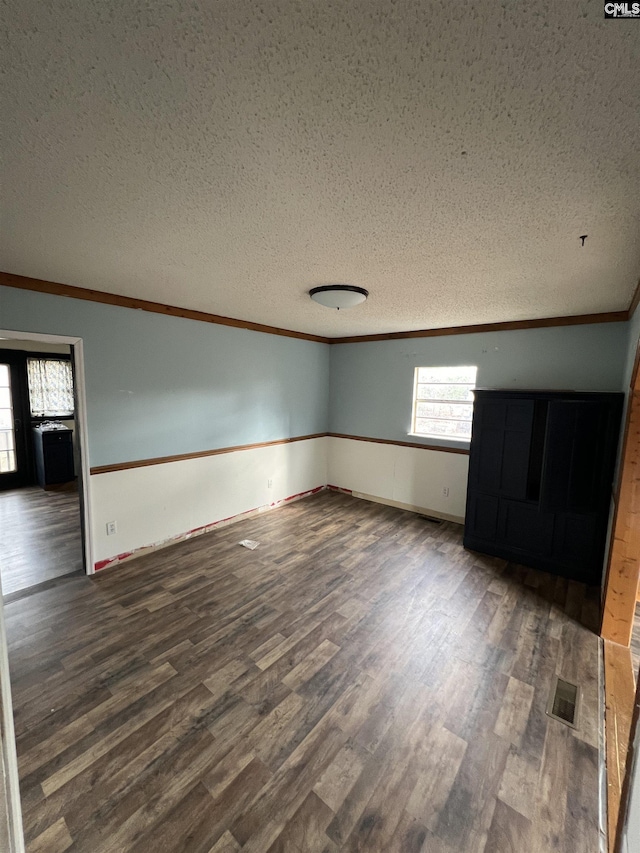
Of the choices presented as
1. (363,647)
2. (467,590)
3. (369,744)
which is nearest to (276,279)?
(363,647)

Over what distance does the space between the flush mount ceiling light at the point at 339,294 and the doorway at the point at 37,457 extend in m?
3.13

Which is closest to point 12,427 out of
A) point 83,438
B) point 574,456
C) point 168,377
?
point 83,438

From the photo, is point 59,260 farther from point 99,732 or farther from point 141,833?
point 141,833

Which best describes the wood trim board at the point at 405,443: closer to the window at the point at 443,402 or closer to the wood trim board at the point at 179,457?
the window at the point at 443,402

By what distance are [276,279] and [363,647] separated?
263 cm

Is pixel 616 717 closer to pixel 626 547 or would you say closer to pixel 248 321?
pixel 626 547

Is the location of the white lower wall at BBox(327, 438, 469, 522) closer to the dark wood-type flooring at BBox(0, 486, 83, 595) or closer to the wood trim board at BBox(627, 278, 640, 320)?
the wood trim board at BBox(627, 278, 640, 320)

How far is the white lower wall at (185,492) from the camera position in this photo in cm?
329

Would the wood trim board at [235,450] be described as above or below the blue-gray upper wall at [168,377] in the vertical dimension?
below

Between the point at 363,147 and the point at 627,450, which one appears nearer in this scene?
the point at 363,147

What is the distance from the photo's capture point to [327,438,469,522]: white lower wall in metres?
4.52

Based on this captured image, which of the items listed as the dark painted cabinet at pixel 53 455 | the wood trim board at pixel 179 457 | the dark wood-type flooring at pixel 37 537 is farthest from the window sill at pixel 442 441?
the dark painted cabinet at pixel 53 455

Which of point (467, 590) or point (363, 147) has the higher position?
point (363, 147)

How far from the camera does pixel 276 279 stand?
2521 mm
